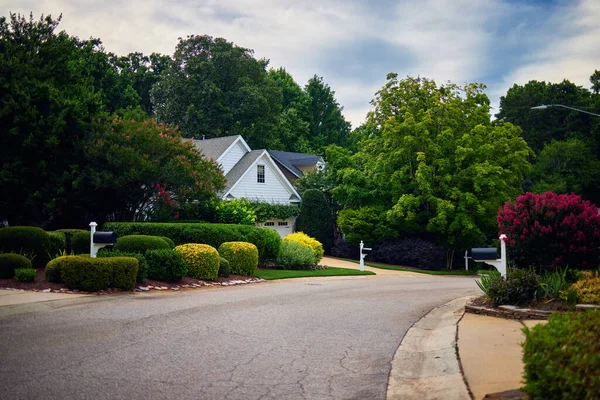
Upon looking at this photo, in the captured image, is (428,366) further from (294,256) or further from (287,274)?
(294,256)

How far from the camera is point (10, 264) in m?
15.4

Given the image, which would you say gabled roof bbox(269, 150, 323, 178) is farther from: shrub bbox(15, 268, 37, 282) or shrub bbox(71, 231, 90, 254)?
shrub bbox(15, 268, 37, 282)

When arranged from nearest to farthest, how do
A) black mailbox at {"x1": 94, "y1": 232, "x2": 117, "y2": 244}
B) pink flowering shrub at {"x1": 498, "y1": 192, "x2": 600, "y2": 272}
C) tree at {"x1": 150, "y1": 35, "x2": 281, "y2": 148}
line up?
pink flowering shrub at {"x1": 498, "y1": 192, "x2": 600, "y2": 272}, black mailbox at {"x1": 94, "y1": 232, "x2": 117, "y2": 244}, tree at {"x1": 150, "y1": 35, "x2": 281, "y2": 148}

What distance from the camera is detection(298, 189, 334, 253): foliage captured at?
39.7 m

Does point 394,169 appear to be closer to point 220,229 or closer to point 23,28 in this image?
point 220,229

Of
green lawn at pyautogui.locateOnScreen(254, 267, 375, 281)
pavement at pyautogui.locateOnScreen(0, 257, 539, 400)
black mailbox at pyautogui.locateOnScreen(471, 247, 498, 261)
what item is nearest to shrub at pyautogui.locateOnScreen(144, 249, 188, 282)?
pavement at pyautogui.locateOnScreen(0, 257, 539, 400)

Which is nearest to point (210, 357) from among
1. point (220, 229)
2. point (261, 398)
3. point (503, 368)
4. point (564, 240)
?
point (261, 398)

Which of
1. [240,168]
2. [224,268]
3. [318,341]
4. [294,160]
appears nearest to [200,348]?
[318,341]

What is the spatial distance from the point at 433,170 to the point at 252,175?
11.7 metres

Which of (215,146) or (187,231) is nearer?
(187,231)

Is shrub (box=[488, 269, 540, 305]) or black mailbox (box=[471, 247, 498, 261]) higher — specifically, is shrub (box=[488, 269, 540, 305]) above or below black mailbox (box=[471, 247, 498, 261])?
below

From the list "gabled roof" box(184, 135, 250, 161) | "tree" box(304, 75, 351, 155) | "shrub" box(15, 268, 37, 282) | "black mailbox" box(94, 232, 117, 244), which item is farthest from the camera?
"tree" box(304, 75, 351, 155)

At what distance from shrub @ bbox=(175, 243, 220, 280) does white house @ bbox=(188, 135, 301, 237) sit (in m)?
18.8

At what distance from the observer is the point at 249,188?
127 ft
